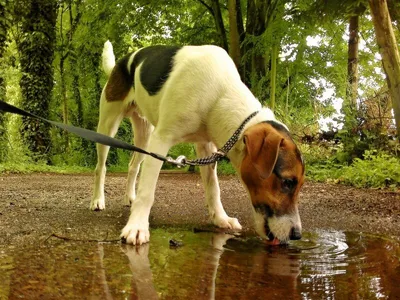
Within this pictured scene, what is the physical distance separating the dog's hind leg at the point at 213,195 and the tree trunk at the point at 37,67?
1261 centimetres

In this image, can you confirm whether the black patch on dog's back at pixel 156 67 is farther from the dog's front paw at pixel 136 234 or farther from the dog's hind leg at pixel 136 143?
the dog's front paw at pixel 136 234

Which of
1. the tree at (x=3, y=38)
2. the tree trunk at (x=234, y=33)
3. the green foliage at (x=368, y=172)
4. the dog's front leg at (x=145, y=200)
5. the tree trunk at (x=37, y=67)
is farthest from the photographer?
the tree trunk at (x=37, y=67)

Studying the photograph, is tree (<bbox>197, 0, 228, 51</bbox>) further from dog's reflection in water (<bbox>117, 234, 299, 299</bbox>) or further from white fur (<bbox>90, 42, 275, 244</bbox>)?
dog's reflection in water (<bbox>117, 234, 299, 299</bbox>)

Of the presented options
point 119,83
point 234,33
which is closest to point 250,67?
point 234,33

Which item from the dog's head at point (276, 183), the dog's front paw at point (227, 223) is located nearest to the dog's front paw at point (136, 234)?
the dog's head at point (276, 183)

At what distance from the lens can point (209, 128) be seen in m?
3.67

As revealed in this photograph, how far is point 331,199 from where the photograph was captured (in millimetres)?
6016

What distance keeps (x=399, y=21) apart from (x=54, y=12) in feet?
40.9

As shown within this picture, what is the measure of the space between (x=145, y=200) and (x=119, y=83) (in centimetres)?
→ 191

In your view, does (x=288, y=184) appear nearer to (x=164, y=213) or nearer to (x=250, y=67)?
(x=164, y=213)

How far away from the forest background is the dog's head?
15.0 feet

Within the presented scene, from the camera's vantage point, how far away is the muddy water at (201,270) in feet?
6.38

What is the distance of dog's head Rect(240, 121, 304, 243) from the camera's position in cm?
297

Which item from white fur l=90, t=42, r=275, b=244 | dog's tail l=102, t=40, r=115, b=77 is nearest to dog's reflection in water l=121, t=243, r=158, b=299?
white fur l=90, t=42, r=275, b=244
